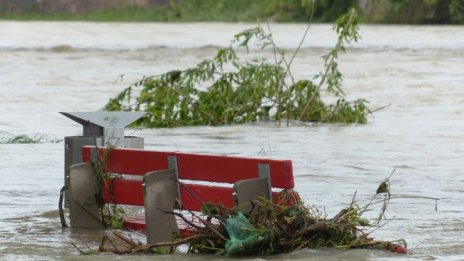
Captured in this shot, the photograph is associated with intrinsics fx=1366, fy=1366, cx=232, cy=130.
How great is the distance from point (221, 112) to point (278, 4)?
5469 centimetres

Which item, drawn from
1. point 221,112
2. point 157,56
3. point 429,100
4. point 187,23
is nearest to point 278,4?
point 187,23

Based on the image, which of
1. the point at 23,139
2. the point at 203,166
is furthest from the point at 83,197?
the point at 23,139

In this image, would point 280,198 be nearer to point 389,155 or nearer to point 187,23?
point 389,155

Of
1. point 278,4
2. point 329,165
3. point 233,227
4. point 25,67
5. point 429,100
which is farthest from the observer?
point 278,4

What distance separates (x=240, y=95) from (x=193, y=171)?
9659mm

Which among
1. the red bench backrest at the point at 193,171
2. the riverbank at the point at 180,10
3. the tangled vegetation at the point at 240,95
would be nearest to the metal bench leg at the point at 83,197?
the red bench backrest at the point at 193,171

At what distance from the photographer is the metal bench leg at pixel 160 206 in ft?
25.7

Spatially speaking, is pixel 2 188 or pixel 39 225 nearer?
pixel 39 225

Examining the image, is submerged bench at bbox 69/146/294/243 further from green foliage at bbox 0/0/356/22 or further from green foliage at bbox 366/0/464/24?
green foliage at bbox 0/0/356/22

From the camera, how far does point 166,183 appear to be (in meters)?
7.90

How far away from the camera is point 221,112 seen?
17812 millimetres

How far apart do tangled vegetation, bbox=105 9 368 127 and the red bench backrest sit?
848cm

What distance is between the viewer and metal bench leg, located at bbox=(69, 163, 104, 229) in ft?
28.3

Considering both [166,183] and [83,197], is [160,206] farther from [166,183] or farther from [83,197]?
[83,197]
